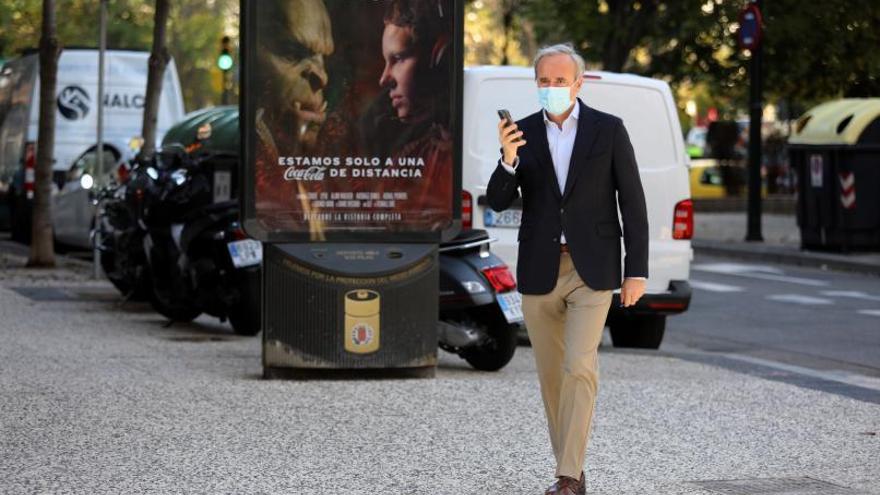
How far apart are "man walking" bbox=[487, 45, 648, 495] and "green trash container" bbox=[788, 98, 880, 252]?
1900 centimetres

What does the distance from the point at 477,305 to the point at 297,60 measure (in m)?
1.84

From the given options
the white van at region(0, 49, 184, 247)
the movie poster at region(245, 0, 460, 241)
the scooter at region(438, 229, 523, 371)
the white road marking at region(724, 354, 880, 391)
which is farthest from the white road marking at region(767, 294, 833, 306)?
the movie poster at region(245, 0, 460, 241)

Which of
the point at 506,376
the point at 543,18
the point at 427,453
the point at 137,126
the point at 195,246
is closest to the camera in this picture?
the point at 427,453

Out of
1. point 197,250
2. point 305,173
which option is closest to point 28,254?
point 197,250

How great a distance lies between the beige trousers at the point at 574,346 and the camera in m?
7.15

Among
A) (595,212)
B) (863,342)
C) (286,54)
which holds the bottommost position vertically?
(863,342)

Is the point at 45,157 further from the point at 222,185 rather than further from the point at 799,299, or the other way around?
the point at 799,299

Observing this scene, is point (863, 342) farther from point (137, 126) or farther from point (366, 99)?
point (137, 126)

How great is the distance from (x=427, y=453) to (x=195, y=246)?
5.56 m

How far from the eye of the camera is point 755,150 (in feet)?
97.7

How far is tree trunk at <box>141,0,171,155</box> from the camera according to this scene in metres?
20.0

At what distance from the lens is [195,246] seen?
44.8 ft

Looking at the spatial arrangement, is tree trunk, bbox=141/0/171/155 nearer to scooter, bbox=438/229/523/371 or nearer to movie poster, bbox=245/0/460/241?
scooter, bbox=438/229/523/371

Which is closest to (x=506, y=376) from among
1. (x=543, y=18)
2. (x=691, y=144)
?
(x=543, y=18)
